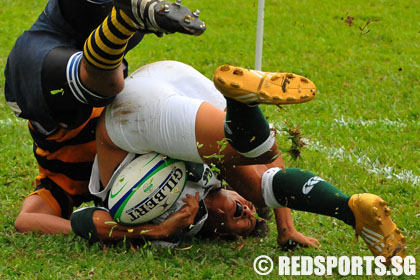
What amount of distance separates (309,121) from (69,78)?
2853 millimetres

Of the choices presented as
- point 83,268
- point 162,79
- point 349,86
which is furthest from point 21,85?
point 349,86

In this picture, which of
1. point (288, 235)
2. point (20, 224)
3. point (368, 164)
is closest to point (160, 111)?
point (288, 235)

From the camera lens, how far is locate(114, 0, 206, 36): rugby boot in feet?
8.73

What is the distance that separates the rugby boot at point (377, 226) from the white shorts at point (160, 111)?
0.72 meters

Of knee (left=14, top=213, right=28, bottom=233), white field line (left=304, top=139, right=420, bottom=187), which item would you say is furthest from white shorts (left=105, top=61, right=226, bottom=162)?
white field line (left=304, top=139, right=420, bottom=187)

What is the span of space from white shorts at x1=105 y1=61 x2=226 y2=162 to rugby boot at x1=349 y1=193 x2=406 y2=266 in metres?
0.72

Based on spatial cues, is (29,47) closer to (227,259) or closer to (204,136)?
(204,136)

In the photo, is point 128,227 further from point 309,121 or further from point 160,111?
point 309,121

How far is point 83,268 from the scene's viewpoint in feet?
10.8

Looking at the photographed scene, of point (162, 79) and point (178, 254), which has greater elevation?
point (162, 79)

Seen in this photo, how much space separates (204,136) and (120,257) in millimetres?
730

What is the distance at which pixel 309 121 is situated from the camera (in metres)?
5.69

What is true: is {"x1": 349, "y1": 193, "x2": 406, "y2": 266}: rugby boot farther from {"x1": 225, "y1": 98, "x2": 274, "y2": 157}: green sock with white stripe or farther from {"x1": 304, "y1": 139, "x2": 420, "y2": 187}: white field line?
{"x1": 304, "y1": 139, "x2": 420, "y2": 187}: white field line

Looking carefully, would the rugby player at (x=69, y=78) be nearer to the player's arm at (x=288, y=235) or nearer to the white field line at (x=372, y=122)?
the player's arm at (x=288, y=235)
